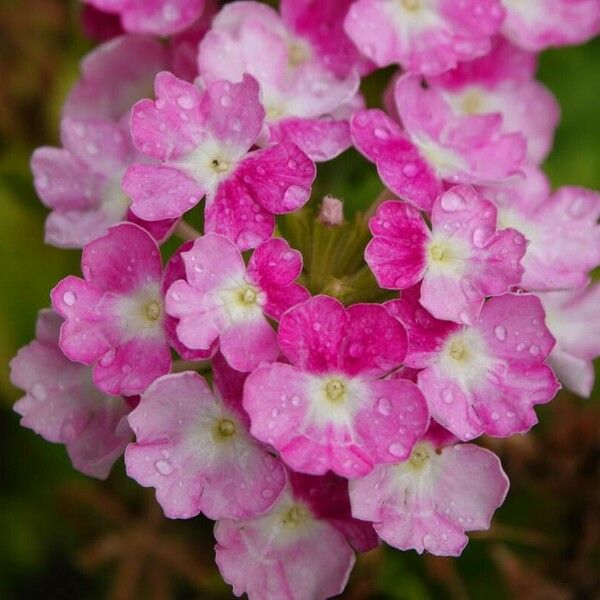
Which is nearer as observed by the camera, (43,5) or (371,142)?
(371,142)

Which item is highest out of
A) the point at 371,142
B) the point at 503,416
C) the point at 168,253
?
the point at 371,142

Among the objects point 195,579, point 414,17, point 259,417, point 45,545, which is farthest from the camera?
point 45,545

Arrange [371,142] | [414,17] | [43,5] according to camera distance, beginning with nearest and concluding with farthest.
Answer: [371,142] < [414,17] < [43,5]

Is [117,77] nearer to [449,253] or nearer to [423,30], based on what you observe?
[423,30]

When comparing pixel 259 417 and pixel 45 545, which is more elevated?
pixel 259 417

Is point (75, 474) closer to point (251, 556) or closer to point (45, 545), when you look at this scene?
point (45, 545)

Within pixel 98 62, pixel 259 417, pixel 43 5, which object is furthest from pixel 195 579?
pixel 43 5

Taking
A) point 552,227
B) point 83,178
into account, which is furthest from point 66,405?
point 552,227
